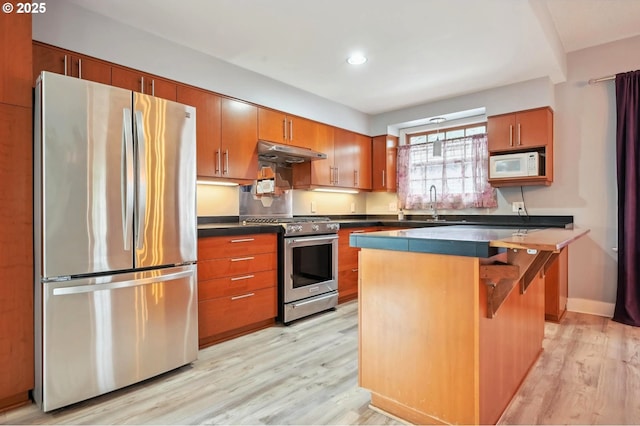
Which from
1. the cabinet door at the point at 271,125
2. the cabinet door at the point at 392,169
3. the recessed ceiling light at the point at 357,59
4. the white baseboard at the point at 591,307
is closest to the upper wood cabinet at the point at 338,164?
the cabinet door at the point at 392,169

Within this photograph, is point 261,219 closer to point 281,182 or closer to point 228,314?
point 281,182

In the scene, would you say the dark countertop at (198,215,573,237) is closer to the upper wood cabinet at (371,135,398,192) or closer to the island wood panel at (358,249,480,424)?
the upper wood cabinet at (371,135,398,192)

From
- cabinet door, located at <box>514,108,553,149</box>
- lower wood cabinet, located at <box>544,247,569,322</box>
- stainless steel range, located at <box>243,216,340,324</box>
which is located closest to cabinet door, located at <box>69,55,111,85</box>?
stainless steel range, located at <box>243,216,340,324</box>

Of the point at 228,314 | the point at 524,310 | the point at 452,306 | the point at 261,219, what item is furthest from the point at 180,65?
the point at 524,310

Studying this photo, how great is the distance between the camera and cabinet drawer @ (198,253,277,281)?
107 inches

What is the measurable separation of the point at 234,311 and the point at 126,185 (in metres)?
1.35

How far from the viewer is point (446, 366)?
155 cm

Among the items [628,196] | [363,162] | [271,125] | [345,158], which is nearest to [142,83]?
[271,125]

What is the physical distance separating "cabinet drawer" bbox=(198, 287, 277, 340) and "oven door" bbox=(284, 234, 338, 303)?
19 cm

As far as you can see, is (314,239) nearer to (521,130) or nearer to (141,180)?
(141,180)

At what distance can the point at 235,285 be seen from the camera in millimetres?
A: 2906

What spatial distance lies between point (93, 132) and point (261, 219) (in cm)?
200

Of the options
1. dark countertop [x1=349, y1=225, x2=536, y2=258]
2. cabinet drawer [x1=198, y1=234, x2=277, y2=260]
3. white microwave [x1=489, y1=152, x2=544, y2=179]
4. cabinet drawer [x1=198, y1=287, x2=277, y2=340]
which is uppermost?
white microwave [x1=489, y1=152, x2=544, y2=179]

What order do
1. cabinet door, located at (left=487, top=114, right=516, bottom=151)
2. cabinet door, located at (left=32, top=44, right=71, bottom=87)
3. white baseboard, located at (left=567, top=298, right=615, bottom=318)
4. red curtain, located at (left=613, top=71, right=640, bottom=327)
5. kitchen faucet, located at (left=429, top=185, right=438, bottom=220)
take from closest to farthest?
→ 1. cabinet door, located at (left=32, top=44, right=71, bottom=87)
2. red curtain, located at (left=613, top=71, right=640, bottom=327)
3. white baseboard, located at (left=567, top=298, right=615, bottom=318)
4. cabinet door, located at (left=487, top=114, right=516, bottom=151)
5. kitchen faucet, located at (left=429, top=185, right=438, bottom=220)
